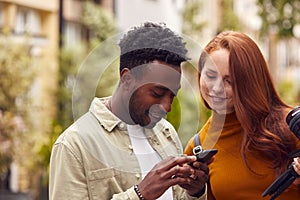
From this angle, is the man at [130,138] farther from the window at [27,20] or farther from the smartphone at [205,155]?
the window at [27,20]

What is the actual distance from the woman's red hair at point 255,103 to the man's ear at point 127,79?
0.69 m

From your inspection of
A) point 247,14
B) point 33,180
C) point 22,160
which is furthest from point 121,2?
point 247,14

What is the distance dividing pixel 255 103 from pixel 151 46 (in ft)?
2.78

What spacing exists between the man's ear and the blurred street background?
15.2 feet

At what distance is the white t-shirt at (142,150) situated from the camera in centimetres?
362

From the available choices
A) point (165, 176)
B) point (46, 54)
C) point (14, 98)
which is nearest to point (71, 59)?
point (46, 54)

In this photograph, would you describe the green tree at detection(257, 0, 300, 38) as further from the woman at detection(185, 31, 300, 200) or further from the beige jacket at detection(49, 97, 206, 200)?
the beige jacket at detection(49, 97, 206, 200)

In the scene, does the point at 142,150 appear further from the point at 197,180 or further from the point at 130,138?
the point at 197,180

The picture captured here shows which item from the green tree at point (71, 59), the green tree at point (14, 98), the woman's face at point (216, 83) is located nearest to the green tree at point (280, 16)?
the green tree at point (14, 98)

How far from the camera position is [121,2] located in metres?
24.7

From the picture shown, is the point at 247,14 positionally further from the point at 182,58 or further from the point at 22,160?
the point at 182,58

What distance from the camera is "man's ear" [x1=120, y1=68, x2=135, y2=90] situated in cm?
349

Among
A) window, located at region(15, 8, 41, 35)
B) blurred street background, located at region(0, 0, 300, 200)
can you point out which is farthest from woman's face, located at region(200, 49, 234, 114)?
window, located at region(15, 8, 41, 35)

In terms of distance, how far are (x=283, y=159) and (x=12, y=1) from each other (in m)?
14.5
